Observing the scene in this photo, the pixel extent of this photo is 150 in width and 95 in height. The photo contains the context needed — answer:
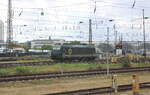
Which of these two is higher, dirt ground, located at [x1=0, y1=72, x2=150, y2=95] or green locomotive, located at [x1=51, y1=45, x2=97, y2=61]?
green locomotive, located at [x1=51, y1=45, x2=97, y2=61]

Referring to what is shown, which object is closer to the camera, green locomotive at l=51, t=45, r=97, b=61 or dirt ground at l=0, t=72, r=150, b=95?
dirt ground at l=0, t=72, r=150, b=95

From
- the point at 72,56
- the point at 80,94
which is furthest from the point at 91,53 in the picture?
the point at 80,94

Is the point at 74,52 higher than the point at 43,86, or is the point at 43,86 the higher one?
the point at 74,52

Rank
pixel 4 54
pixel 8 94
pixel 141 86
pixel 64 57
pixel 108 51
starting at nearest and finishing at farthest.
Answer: pixel 8 94
pixel 141 86
pixel 108 51
pixel 64 57
pixel 4 54

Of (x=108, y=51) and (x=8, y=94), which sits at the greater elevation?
(x=108, y=51)

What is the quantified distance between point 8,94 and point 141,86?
8.34 meters

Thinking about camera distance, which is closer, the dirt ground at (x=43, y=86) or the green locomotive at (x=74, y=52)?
the dirt ground at (x=43, y=86)

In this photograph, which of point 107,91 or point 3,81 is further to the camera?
point 3,81

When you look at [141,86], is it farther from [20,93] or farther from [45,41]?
[45,41]

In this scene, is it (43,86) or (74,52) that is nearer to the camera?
(43,86)

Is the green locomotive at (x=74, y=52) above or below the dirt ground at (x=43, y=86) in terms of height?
above

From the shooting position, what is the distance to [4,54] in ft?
199

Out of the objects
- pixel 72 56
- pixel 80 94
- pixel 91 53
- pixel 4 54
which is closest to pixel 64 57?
pixel 72 56

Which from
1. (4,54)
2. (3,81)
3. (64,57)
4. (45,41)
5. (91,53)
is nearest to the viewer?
(3,81)
